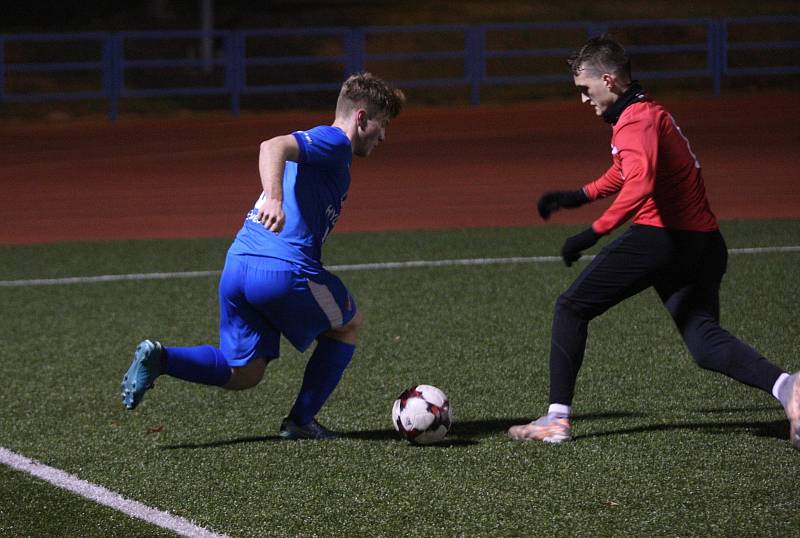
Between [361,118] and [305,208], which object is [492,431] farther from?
[361,118]

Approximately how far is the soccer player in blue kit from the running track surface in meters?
8.45

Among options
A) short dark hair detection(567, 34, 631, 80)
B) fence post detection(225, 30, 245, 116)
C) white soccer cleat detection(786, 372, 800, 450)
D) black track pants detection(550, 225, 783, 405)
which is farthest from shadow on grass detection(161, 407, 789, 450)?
fence post detection(225, 30, 245, 116)

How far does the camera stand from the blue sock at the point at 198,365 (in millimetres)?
5492

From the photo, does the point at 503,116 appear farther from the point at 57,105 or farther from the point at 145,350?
the point at 145,350

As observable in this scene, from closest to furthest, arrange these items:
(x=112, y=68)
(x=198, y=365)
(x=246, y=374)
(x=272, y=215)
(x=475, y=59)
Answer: (x=272, y=215) < (x=198, y=365) < (x=246, y=374) < (x=112, y=68) < (x=475, y=59)

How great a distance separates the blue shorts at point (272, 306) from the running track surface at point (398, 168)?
332 inches

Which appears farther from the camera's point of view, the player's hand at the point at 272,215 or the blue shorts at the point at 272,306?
the blue shorts at the point at 272,306

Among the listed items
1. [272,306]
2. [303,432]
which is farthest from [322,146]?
[303,432]

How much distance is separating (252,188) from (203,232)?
11.4 ft

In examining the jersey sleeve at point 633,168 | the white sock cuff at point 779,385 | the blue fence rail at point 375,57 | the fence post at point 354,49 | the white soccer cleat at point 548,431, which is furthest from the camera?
the fence post at point 354,49

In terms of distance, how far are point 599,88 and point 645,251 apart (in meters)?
0.70

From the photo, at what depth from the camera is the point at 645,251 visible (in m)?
5.38

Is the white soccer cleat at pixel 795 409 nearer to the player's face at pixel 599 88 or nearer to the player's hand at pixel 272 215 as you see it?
the player's face at pixel 599 88

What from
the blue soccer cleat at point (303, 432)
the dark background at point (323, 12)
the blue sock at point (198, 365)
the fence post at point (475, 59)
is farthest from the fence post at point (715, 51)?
the blue sock at point (198, 365)
